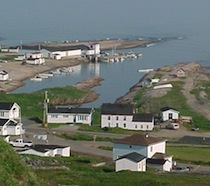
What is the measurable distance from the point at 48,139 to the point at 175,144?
4.53 m

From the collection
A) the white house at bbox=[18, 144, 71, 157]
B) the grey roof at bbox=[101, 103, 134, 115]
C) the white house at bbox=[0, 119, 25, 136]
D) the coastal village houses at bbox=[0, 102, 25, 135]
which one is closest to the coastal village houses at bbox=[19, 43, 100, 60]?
the coastal village houses at bbox=[0, 102, 25, 135]

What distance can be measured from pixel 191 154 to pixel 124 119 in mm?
5823

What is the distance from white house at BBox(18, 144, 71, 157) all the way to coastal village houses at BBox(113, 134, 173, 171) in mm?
1813

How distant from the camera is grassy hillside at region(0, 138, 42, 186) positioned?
23.2 ft

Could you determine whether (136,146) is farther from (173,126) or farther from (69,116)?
(69,116)

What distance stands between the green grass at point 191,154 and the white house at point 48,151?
342cm

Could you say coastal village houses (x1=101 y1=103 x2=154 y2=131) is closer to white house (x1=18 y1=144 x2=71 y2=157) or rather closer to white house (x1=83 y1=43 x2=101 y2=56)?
white house (x1=18 y1=144 x2=71 y2=157)

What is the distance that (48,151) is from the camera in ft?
Result: 61.3

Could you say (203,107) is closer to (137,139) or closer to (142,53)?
(137,139)

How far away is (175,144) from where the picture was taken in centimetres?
2219

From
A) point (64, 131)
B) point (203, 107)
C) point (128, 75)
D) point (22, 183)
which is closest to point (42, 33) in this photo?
point (128, 75)

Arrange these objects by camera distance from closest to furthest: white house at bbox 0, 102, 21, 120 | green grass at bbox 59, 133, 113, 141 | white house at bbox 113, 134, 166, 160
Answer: white house at bbox 113, 134, 166, 160, green grass at bbox 59, 133, 113, 141, white house at bbox 0, 102, 21, 120

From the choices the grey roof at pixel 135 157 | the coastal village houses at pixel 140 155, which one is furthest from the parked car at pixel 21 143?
the grey roof at pixel 135 157

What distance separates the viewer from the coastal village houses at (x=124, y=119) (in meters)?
25.3
